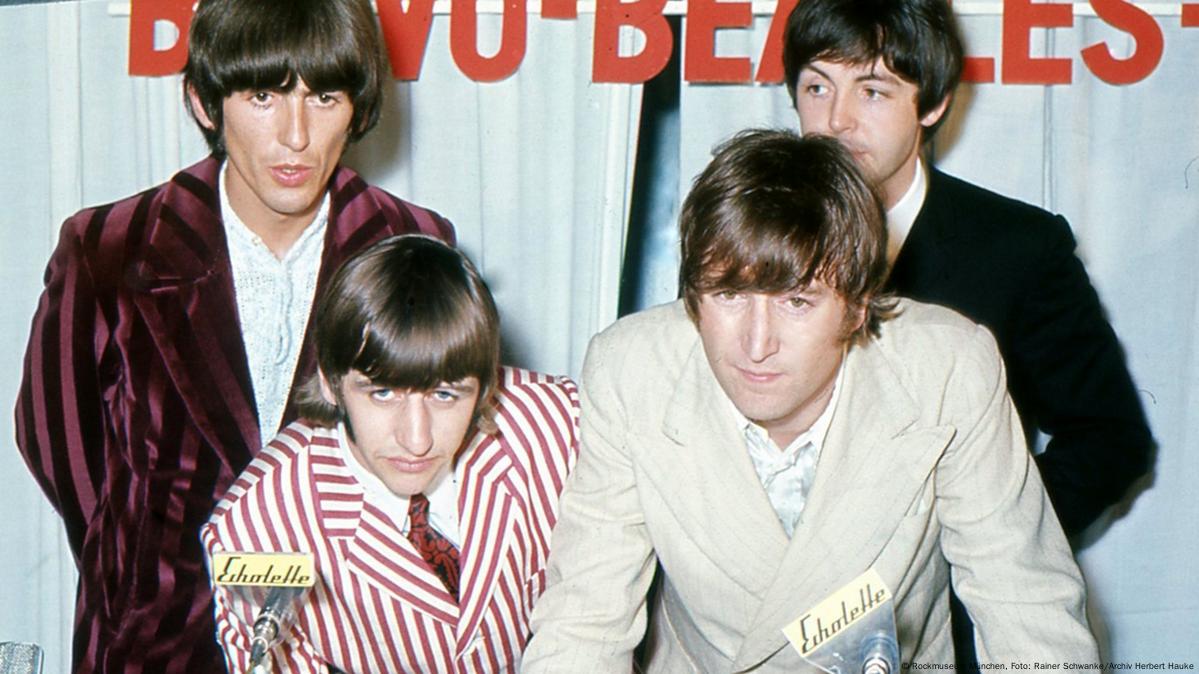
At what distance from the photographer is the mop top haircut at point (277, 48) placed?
1985 mm

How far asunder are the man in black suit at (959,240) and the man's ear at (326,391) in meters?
0.80

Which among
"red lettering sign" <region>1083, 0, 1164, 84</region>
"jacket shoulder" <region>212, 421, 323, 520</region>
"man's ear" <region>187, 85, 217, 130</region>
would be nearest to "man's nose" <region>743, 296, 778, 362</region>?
"jacket shoulder" <region>212, 421, 323, 520</region>

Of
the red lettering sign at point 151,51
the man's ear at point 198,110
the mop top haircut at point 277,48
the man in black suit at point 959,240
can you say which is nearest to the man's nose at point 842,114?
the man in black suit at point 959,240

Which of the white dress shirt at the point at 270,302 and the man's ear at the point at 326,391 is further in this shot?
the white dress shirt at the point at 270,302

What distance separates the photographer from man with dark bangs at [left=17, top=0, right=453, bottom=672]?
2.02 meters

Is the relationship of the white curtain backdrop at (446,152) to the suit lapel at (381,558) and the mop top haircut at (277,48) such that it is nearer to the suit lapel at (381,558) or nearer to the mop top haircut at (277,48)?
the mop top haircut at (277,48)

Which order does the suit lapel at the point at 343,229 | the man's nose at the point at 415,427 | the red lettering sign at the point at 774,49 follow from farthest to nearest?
the red lettering sign at the point at 774,49 < the suit lapel at the point at 343,229 < the man's nose at the point at 415,427

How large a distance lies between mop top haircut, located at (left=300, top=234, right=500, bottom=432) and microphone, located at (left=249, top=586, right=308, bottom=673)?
328mm

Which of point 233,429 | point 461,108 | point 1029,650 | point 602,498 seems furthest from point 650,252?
point 1029,650

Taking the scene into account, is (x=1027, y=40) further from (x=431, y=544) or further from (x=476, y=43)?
(x=431, y=544)

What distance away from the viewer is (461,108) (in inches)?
106

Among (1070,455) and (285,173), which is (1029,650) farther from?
(285,173)

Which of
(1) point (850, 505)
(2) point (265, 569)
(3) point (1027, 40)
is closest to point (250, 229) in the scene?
(2) point (265, 569)

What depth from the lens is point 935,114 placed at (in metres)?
2.08
